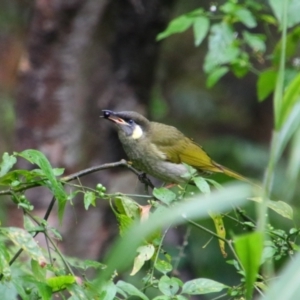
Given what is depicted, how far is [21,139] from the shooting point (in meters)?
5.80

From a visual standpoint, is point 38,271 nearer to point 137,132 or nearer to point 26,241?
point 26,241

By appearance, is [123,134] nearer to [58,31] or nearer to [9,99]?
[58,31]

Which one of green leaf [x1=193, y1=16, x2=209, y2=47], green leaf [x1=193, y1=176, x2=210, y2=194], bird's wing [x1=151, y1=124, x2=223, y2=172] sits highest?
green leaf [x1=193, y1=16, x2=209, y2=47]

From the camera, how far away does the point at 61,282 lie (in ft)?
7.02

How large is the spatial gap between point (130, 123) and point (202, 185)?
1837mm

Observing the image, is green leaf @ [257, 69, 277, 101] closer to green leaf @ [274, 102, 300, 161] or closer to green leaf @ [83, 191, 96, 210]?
green leaf @ [83, 191, 96, 210]

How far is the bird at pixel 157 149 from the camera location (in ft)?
13.5

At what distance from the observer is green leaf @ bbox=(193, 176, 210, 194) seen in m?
2.34

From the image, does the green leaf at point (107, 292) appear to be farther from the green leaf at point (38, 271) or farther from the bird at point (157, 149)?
the bird at point (157, 149)

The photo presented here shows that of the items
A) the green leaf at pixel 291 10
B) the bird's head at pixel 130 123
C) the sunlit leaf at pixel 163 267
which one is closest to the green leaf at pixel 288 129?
the sunlit leaf at pixel 163 267

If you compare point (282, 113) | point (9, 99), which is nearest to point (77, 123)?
point (9, 99)

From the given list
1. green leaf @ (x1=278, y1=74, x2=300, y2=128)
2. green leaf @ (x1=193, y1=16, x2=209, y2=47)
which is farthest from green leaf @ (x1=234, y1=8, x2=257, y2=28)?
green leaf @ (x1=278, y1=74, x2=300, y2=128)

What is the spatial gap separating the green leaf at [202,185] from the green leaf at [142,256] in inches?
8.7

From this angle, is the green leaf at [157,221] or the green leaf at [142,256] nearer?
the green leaf at [157,221]
